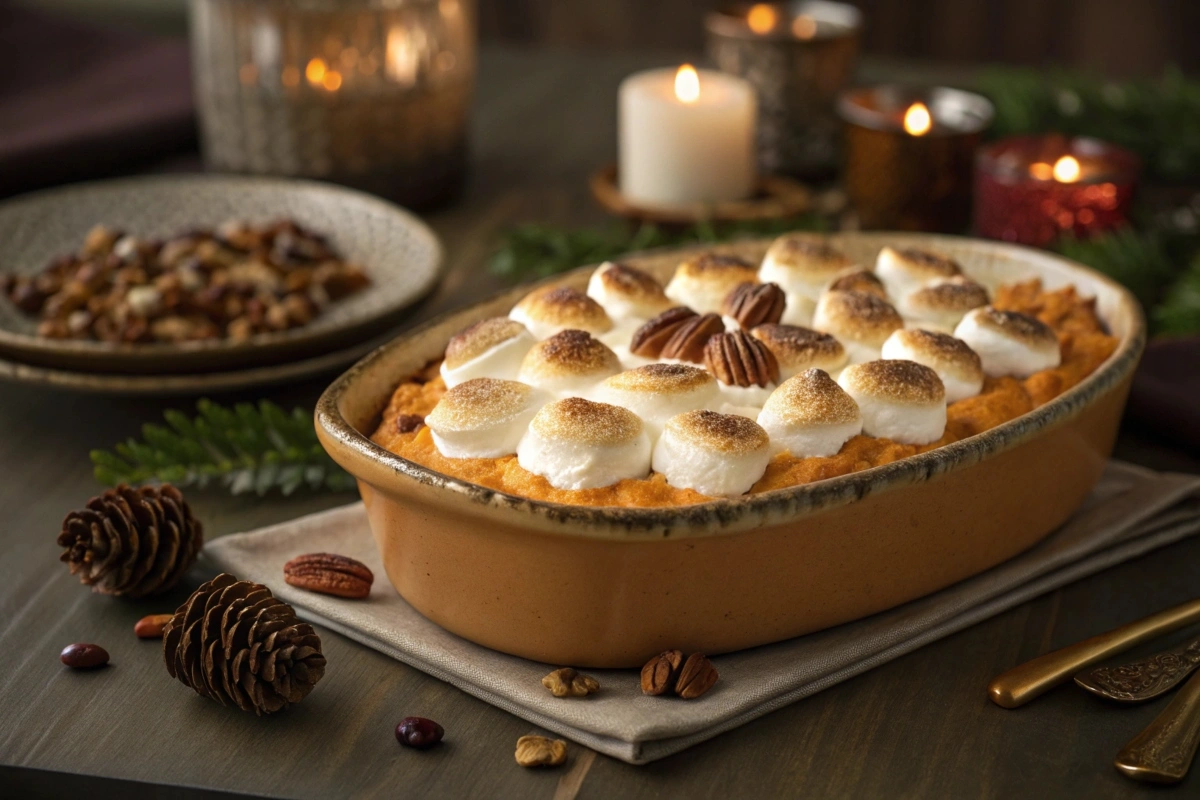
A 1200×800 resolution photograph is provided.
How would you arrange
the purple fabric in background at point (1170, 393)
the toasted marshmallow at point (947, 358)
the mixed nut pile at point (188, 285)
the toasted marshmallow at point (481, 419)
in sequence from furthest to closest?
the mixed nut pile at point (188, 285)
the purple fabric in background at point (1170, 393)
the toasted marshmallow at point (947, 358)
the toasted marshmallow at point (481, 419)

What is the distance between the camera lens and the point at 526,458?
97cm

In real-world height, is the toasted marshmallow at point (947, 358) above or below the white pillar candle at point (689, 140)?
above

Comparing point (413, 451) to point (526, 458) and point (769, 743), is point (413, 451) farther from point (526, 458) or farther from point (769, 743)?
point (769, 743)

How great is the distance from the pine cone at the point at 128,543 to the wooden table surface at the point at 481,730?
0.03 m

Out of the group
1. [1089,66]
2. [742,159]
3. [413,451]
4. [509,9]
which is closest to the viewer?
[413,451]

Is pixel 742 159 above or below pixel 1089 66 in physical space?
above

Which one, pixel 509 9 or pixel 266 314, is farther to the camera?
pixel 509 9

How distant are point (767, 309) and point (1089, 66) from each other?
2.75 metres

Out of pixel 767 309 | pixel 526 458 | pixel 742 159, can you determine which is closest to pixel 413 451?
pixel 526 458

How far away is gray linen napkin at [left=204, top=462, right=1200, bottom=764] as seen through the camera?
92cm

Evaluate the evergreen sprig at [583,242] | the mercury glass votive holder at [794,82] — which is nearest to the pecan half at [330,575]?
the evergreen sprig at [583,242]

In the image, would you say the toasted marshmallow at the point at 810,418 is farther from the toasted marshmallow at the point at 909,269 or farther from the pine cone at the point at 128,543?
the pine cone at the point at 128,543

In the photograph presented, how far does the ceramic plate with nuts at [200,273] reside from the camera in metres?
1.34

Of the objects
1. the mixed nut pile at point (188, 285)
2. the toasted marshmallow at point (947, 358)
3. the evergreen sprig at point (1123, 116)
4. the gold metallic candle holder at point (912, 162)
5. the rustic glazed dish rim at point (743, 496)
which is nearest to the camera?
the rustic glazed dish rim at point (743, 496)
